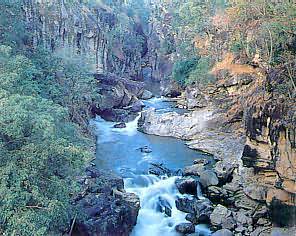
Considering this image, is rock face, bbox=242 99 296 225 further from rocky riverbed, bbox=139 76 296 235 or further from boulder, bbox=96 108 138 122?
boulder, bbox=96 108 138 122

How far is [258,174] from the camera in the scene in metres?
16.5

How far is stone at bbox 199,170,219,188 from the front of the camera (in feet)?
58.7

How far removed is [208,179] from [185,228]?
3365 millimetres

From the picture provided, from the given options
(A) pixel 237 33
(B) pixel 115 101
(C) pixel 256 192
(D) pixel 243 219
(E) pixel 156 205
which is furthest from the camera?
(B) pixel 115 101

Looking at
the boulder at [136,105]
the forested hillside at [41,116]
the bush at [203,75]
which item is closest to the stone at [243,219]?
the forested hillside at [41,116]

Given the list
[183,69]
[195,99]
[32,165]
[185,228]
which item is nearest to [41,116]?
[32,165]

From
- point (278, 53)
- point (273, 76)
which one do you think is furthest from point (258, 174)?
point (278, 53)

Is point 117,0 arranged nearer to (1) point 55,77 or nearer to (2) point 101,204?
(1) point 55,77

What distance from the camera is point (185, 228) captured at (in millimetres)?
15258

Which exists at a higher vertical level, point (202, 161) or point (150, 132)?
point (202, 161)

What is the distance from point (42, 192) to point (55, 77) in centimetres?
1207

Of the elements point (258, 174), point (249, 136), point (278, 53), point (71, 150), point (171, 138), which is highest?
point (278, 53)

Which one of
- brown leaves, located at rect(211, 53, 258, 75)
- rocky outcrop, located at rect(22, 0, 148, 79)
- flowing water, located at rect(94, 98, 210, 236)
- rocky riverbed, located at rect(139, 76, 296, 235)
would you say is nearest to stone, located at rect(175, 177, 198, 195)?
rocky riverbed, located at rect(139, 76, 296, 235)

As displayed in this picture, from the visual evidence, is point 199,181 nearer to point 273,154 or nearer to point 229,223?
point 229,223
